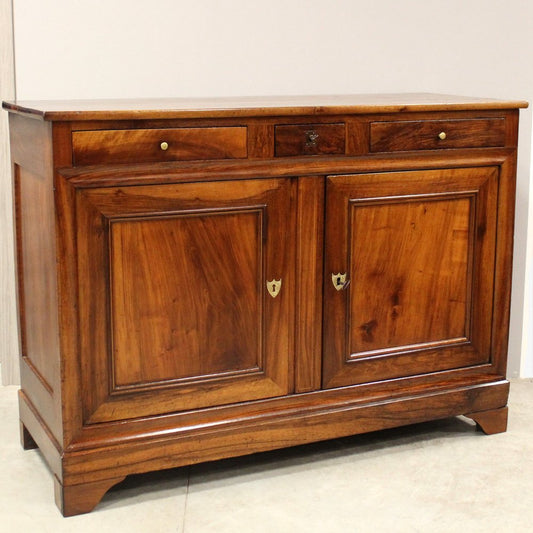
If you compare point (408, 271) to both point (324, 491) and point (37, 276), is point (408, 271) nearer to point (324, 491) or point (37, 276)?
point (324, 491)

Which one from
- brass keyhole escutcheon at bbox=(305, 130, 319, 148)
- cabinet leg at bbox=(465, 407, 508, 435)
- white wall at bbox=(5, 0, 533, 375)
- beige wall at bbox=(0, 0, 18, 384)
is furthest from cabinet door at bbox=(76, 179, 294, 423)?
beige wall at bbox=(0, 0, 18, 384)

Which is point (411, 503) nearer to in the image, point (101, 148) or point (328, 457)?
point (328, 457)

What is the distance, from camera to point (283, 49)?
3.11 meters

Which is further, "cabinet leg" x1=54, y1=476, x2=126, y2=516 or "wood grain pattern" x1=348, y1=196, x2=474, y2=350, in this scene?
"wood grain pattern" x1=348, y1=196, x2=474, y2=350

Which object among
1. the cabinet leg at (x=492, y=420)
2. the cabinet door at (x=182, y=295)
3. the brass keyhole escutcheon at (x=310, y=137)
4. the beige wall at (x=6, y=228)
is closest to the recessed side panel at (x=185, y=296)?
the cabinet door at (x=182, y=295)

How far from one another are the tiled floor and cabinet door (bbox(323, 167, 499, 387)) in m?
0.24

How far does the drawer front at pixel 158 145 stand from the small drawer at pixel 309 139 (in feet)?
0.33

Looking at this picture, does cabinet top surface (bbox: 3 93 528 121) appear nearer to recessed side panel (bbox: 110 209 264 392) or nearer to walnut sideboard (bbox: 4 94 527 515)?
walnut sideboard (bbox: 4 94 527 515)

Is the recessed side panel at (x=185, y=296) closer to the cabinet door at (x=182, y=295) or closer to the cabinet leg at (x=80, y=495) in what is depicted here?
the cabinet door at (x=182, y=295)

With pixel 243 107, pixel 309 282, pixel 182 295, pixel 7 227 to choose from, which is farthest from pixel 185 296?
pixel 7 227

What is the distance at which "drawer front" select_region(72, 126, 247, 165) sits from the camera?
87.4 inches

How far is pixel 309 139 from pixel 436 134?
0.39 m

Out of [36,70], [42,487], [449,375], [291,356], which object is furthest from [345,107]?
[42,487]

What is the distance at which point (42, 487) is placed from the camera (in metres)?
2.52
